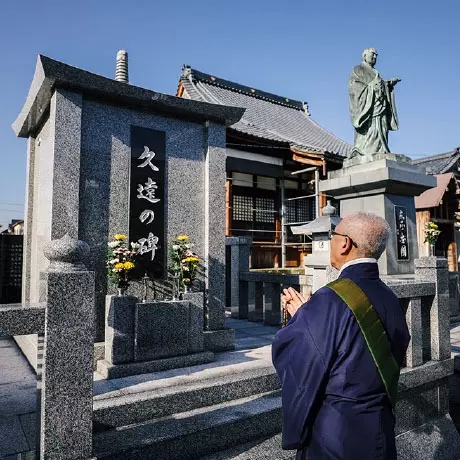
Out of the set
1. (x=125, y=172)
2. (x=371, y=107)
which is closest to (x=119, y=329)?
(x=125, y=172)

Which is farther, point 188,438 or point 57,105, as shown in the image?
point 57,105

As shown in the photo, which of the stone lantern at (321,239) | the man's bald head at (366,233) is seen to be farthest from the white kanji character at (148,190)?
the man's bald head at (366,233)

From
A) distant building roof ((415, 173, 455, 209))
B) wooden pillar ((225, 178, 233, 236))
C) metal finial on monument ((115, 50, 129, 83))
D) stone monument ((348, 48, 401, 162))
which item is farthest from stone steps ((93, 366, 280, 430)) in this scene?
distant building roof ((415, 173, 455, 209))

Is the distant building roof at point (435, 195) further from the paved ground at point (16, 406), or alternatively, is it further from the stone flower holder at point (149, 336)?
the paved ground at point (16, 406)

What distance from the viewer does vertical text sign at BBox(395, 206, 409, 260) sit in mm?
7535

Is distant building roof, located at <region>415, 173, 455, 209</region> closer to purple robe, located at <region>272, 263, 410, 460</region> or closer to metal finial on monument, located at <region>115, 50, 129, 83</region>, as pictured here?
metal finial on monument, located at <region>115, 50, 129, 83</region>

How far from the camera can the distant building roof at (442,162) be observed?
2745cm

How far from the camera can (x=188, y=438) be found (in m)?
3.48

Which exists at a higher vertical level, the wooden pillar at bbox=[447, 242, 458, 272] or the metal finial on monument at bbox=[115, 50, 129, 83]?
the metal finial on monument at bbox=[115, 50, 129, 83]

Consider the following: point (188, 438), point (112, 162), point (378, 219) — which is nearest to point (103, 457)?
point (188, 438)

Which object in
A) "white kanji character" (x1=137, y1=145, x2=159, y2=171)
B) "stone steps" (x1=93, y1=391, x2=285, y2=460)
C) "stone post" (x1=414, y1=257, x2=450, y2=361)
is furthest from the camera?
"white kanji character" (x1=137, y1=145, x2=159, y2=171)

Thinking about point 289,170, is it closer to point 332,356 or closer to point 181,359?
point 181,359

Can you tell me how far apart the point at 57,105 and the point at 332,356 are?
188 inches

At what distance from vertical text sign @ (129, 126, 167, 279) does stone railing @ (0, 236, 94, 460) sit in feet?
8.55
